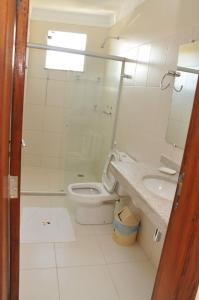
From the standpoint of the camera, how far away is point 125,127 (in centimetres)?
304

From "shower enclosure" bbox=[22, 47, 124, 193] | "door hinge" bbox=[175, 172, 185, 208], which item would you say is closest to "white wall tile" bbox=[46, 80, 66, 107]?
"shower enclosure" bbox=[22, 47, 124, 193]

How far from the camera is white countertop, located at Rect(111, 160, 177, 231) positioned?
1.38 m

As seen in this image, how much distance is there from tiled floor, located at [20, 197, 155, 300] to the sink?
2.49ft

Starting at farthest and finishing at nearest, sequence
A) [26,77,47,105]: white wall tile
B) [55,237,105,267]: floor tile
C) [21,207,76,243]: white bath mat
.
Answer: [26,77,47,105]: white wall tile → [21,207,76,243]: white bath mat → [55,237,105,267]: floor tile

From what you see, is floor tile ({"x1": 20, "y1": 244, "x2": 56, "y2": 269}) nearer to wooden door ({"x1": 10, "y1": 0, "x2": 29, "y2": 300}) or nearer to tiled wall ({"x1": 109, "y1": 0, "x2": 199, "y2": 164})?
wooden door ({"x1": 10, "y1": 0, "x2": 29, "y2": 300})

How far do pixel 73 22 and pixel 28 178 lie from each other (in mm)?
2430

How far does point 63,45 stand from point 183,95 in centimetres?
276

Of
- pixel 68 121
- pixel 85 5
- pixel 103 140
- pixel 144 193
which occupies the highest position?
pixel 85 5

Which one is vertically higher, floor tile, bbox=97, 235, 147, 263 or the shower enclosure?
the shower enclosure

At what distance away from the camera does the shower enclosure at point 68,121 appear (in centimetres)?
354

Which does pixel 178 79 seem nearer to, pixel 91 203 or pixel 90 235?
pixel 91 203

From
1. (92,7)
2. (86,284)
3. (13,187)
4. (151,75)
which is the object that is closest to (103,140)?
(151,75)

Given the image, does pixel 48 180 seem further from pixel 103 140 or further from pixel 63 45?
pixel 63 45

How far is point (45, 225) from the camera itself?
8.55 feet
